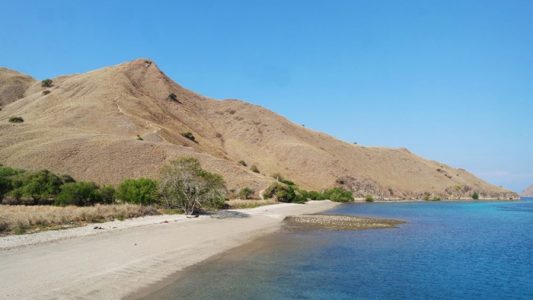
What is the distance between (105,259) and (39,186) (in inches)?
1079

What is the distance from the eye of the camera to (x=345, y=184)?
374 ft

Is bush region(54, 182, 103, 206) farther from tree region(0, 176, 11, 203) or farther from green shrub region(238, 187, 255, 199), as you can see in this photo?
green shrub region(238, 187, 255, 199)

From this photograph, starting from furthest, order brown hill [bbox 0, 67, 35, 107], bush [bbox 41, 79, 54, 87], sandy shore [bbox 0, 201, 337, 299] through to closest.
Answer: brown hill [bbox 0, 67, 35, 107], bush [bbox 41, 79, 54, 87], sandy shore [bbox 0, 201, 337, 299]

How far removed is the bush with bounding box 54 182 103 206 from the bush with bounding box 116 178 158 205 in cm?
263

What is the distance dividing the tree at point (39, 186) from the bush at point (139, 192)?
245 inches

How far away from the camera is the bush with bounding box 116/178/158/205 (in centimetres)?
4175

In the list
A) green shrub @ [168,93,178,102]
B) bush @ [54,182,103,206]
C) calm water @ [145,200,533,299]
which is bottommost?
calm water @ [145,200,533,299]

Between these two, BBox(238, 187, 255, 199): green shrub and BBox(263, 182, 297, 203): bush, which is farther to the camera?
BBox(263, 182, 297, 203): bush

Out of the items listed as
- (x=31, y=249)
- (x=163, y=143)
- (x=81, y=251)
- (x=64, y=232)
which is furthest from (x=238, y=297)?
(x=163, y=143)

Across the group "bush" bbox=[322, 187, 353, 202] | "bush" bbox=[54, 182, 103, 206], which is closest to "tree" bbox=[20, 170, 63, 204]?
"bush" bbox=[54, 182, 103, 206]

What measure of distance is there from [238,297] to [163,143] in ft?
211

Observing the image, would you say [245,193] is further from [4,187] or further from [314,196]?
[4,187]

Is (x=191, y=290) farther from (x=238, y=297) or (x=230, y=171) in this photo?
(x=230, y=171)

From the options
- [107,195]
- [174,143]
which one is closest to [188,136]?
[174,143]
